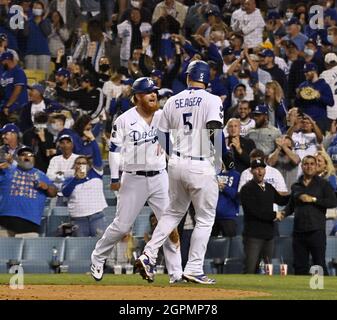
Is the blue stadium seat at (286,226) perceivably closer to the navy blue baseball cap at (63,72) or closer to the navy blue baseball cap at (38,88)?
the navy blue baseball cap at (38,88)

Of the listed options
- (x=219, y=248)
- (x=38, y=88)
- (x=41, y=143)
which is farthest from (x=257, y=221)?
(x=38, y=88)

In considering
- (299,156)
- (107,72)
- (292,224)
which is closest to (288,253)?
(292,224)

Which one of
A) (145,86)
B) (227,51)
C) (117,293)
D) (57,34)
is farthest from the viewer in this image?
(57,34)

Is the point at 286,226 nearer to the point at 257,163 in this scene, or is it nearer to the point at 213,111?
the point at 257,163

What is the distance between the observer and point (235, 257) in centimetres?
1304

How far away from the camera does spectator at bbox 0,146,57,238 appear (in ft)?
43.4

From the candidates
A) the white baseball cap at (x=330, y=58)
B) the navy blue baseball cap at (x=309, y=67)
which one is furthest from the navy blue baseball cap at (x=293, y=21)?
the navy blue baseball cap at (x=309, y=67)

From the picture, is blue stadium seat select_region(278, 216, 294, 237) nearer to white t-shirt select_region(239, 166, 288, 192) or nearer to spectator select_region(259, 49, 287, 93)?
white t-shirt select_region(239, 166, 288, 192)

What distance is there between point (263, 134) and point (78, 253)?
306 cm

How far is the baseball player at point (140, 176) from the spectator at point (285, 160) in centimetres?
423

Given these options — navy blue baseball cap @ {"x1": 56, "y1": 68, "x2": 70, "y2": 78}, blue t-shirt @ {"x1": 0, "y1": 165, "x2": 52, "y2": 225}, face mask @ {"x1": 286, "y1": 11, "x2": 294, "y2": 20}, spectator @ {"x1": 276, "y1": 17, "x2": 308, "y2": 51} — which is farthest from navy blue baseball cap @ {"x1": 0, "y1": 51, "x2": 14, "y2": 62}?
face mask @ {"x1": 286, "y1": 11, "x2": 294, "y2": 20}

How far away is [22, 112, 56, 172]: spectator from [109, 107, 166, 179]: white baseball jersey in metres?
4.58

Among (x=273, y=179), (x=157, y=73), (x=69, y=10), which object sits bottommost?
(x=273, y=179)
